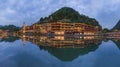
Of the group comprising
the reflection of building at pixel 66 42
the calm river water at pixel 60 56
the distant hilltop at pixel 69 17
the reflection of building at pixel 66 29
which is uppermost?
the distant hilltop at pixel 69 17

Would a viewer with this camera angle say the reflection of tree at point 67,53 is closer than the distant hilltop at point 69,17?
Yes

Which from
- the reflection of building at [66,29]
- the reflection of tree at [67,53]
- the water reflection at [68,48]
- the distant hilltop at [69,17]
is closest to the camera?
the reflection of tree at [67,53]

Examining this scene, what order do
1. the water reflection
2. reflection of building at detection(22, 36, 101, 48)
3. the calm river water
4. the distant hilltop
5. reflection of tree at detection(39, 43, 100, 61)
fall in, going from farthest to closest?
the distant hilltop, reflection of building at detection(22, 36, 101, 48), the water reflection, reflection of tree at detection(39, 43, 100, 61), the calm river water

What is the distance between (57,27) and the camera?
111m

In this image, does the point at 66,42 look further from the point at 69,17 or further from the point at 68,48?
the point at 69,17

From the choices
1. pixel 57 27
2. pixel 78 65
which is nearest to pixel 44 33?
pixel 57 27

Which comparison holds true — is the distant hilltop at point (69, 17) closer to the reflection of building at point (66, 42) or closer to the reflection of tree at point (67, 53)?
the reflection of building at point (66, 42)

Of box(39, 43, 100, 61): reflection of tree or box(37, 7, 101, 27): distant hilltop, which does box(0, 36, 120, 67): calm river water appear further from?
box(37, 7, 101, 27): distant hilltop

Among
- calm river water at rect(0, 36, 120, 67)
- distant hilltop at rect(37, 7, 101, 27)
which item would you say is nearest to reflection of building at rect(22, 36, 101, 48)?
calm river water at rect(0, 36, 120, 67)

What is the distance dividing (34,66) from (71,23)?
4016 inches

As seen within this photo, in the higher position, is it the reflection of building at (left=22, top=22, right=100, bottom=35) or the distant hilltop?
the distant hilltop

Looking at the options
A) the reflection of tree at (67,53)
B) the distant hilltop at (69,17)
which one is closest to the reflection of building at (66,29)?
the distant hilltop at (69,17)

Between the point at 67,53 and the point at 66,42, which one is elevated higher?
the point at 66,42

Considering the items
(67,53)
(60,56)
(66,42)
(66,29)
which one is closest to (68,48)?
(67,53)
